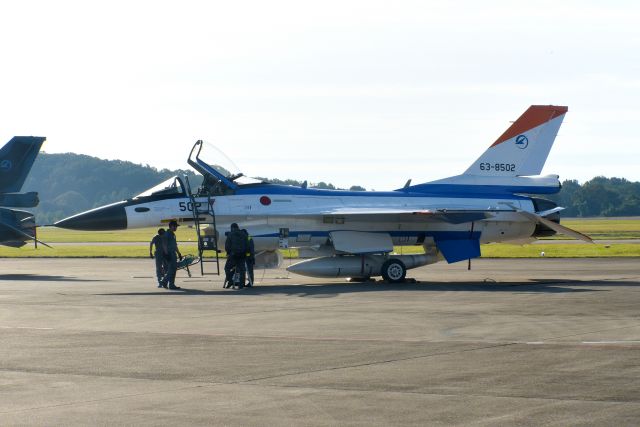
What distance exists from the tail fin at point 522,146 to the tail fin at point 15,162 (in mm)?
15245

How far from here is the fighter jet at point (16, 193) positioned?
107 feet

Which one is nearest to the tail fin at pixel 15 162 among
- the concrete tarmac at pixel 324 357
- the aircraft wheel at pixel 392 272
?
the concrete tarmac at pixel 324 357

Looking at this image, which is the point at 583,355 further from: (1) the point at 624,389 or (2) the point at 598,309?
(2) the point at 598,309

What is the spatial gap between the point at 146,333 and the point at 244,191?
1140cm

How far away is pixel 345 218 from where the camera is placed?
25.5m

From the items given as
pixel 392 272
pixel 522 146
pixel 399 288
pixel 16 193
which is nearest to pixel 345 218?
pixel 392 272

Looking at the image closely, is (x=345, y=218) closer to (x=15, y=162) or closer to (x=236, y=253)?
(x=236, y=253)

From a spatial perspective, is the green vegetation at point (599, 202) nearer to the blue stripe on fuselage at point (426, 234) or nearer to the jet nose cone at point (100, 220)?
the blue stripe on fuselage at point (426, 234)

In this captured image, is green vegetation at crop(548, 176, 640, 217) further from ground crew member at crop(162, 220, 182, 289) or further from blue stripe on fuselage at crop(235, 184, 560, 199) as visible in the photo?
ground crew member at crop(162, 220, 182, 289)

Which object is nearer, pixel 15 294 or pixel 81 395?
pixel 81 395

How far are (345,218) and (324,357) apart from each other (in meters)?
13.7

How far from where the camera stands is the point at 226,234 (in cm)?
2475

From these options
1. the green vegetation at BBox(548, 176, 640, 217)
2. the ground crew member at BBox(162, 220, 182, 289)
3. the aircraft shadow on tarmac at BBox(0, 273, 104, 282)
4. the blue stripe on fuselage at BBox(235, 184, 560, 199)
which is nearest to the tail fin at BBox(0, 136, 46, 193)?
the aircraft shadow on tarmac at BBox(0, 273, 104, 282)

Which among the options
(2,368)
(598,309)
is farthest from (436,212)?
(2,368)
